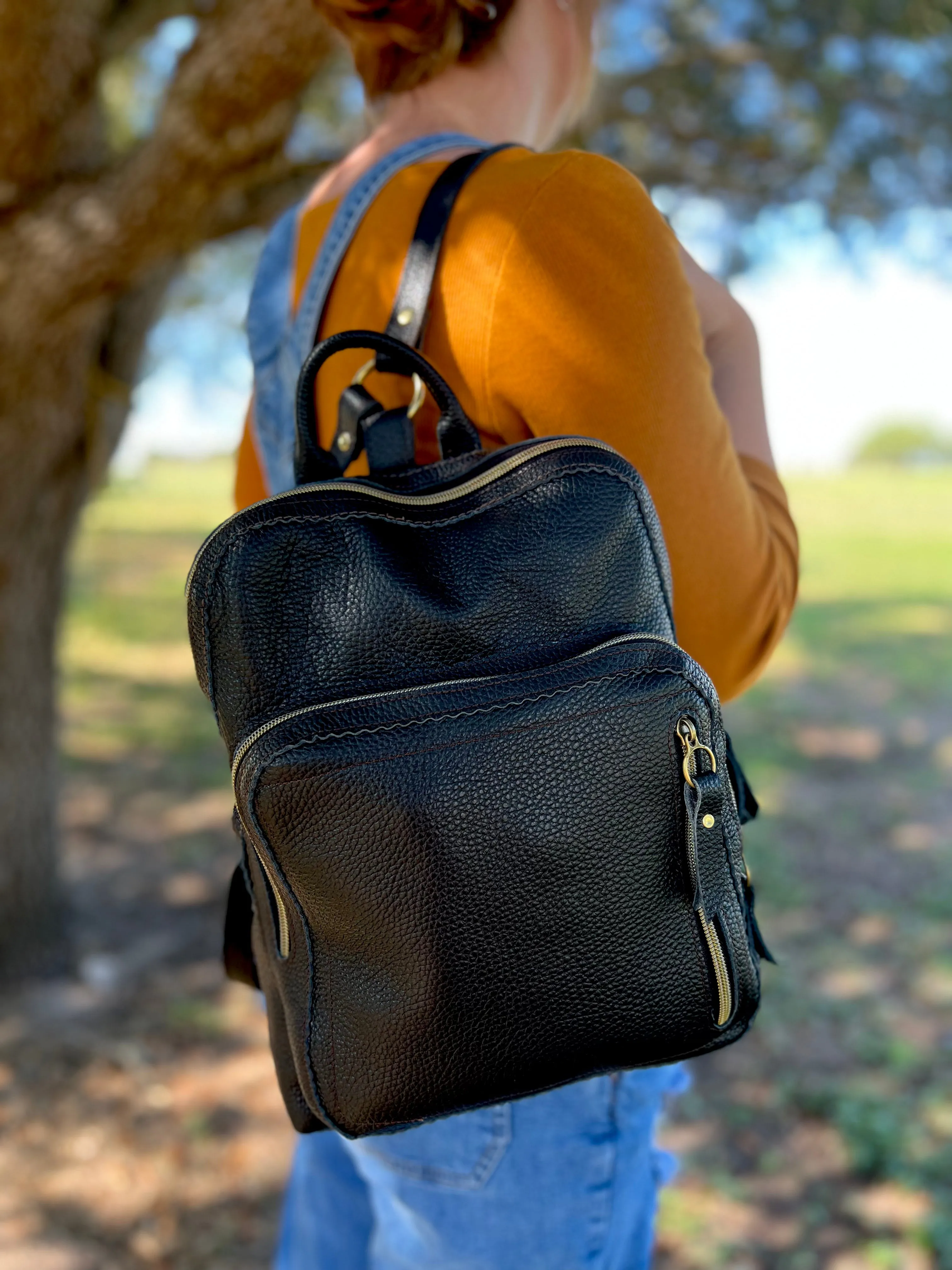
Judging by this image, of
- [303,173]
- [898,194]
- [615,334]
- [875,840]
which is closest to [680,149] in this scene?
[898,194]

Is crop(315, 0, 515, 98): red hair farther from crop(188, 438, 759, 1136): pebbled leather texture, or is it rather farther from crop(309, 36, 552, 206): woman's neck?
crop(188, 438, 759, 1136): pebbled leather texture

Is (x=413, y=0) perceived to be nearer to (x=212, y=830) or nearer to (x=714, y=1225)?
(x=714, y=1225)

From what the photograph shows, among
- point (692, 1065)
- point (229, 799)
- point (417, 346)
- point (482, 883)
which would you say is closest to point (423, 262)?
A: point (417, 346)

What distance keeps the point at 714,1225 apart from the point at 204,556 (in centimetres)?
225

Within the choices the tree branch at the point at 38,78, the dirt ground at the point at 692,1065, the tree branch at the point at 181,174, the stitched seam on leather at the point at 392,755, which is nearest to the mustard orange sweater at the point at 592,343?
the stitched seam on leather at the point at 392,755

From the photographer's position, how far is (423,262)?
1001 mm

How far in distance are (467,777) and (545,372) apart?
38cm

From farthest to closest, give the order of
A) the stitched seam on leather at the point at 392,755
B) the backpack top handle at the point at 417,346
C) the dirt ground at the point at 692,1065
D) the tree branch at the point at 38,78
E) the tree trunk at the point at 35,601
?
the tree trunk at the point at 35,601
the dirt ground at the point at 692,1065
the tree branch at the point at 38,78
the backpack top handle at the point at 417,346
the stitched seam on leather at the point at 392,755

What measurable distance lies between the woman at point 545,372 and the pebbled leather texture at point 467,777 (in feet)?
0.31

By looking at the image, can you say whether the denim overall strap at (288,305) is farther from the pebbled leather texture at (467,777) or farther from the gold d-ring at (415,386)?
the pebbled leather texture at (467,777)

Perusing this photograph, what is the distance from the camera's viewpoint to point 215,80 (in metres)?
2.03

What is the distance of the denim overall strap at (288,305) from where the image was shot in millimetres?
1115

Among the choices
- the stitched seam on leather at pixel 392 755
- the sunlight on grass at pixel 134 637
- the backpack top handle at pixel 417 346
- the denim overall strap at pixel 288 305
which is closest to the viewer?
the stitched seam on leather at pixel 392 755

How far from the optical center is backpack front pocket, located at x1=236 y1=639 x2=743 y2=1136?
0.86 metres
